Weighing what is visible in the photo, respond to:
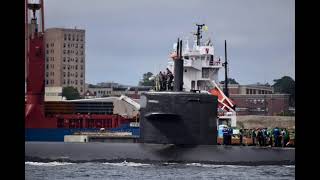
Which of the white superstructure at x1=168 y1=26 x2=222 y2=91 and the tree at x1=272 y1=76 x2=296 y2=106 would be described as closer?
the white superstructure at x1=168 y1=26 x2=222 y2=91

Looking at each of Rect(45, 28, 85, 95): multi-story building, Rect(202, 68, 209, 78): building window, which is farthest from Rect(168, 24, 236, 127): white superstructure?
Rect(45, 28, 85, 95): multi-story building

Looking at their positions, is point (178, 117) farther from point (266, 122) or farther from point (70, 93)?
point (70, 93)

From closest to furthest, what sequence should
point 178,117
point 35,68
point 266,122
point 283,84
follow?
point 178,117 < point 35,68 < point 266,122 < point 283,84

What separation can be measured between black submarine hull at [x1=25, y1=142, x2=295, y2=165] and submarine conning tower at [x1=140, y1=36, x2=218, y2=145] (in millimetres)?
421

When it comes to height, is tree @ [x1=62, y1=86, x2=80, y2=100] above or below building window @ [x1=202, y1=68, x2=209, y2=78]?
below

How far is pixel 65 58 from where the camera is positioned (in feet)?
499

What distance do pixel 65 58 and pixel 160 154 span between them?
4924 inches

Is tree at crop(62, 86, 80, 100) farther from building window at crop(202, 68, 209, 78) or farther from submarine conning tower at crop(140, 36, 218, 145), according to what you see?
submarine conning tower at crop(140, 36, 218, 145)

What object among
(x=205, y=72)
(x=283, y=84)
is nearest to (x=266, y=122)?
(x=205, y=72)

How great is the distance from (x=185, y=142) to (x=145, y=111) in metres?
2.36

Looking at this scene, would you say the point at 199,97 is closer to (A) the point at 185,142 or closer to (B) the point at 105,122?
(A) the point at 185,142

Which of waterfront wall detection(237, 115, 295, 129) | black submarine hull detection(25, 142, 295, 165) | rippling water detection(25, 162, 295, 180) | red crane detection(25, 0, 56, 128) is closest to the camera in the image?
rippling water detection(25, 162, 295, 180)

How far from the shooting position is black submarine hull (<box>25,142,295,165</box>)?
97.7ft
